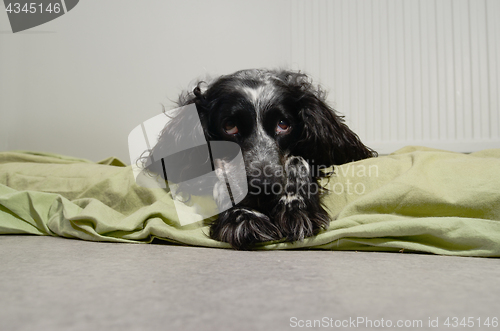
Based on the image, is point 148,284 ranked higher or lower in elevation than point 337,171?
lower

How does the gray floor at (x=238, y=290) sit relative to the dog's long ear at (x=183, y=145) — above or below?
below

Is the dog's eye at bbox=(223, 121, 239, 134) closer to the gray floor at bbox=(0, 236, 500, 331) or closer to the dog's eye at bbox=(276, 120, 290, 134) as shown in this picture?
the dog's eye at bbox=(276, 120, 290, 134)

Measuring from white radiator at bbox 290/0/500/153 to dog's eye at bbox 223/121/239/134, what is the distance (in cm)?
167

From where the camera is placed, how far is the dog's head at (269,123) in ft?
3.51

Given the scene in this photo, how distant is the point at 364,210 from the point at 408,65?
6.31 ft

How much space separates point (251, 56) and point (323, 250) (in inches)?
81.9

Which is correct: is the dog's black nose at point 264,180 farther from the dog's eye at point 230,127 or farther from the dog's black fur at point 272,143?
the dog's eye at point 230,127

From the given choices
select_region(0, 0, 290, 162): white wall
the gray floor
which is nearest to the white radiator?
select_region(0, 0, 290, 162): white wall

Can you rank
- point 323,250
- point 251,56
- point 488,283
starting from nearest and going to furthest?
1. point 488,283
2. point 323,250
3. point 251,56

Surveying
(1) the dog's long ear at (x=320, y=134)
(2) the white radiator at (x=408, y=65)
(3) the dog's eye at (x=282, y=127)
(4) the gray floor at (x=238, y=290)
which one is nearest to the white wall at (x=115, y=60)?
(2) the white radiator at (x=408, y=65)

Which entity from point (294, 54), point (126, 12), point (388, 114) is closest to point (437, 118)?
point (388, 114)

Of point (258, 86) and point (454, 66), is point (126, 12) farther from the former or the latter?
point (454, 66)

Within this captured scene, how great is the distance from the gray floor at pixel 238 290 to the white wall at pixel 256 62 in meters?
1.99

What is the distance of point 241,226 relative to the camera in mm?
967
